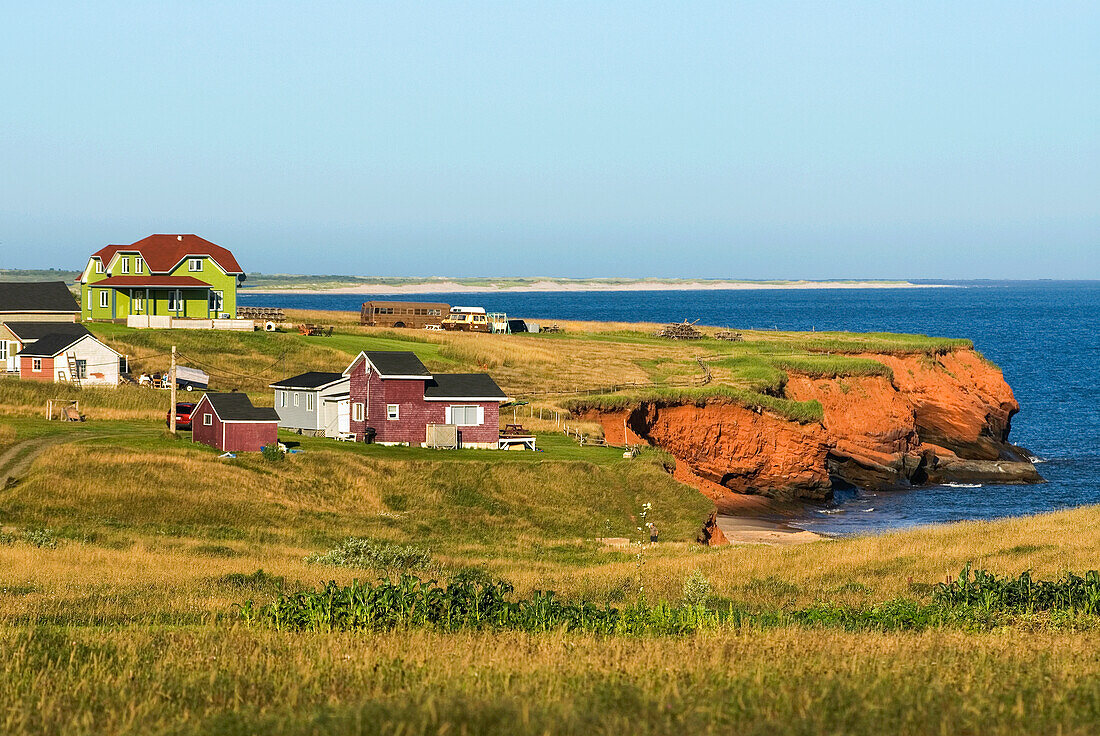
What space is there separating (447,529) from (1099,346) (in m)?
143

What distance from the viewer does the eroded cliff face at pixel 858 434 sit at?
6316cm

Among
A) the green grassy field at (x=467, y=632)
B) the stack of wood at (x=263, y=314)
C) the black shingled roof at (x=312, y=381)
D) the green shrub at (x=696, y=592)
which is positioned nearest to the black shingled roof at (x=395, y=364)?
the black shingled roof at (x=312, y=381)

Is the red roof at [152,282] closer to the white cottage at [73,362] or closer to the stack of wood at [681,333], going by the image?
the white cottage at [73,362]

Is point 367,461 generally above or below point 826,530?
above

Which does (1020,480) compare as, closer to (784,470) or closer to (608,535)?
(784,470)

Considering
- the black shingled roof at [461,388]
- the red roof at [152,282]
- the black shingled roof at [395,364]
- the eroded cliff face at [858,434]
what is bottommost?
the eroded cliff face at [858,434]

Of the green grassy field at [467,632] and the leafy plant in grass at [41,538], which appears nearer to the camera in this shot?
the green grassy field at [467,632]

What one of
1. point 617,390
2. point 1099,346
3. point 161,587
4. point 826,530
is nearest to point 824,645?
point 161,587

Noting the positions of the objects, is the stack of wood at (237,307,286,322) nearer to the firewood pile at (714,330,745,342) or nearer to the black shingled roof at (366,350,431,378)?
the firewood pile at (714,330,745,342)

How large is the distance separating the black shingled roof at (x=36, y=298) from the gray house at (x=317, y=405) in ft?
106

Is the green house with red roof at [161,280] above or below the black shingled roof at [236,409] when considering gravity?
above

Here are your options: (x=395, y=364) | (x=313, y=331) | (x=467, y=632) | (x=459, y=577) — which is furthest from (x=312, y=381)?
(x=467, y=632)

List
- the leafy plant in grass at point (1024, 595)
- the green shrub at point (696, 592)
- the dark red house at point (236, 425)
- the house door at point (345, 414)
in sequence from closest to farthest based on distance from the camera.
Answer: the leafy plant in grass at point (1024, 595)
the green shrub at point (696, 592)
the dark red house at point (236, 425)
the house door at point (345, 414)

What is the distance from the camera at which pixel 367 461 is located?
1841 inches
